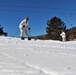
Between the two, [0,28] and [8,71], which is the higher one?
[0,28]

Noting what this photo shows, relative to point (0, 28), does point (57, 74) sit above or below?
below

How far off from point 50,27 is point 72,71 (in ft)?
263

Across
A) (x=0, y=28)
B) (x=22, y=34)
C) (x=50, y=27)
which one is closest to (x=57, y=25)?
(x=50, y=27)

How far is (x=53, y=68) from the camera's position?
4102mm

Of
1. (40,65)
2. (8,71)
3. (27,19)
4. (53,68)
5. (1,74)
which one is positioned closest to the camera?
(1,74)

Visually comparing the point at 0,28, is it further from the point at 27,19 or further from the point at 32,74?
the point at 32,74

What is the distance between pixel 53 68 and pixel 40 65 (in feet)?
1.09

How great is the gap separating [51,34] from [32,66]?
77.0 m

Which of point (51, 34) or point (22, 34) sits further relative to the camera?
point (51, 34)

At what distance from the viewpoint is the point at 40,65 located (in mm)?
4379

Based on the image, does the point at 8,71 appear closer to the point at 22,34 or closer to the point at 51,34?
the point at 22,34

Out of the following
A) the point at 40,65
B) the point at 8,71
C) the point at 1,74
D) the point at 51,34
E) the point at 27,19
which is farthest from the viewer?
the point at 51,34

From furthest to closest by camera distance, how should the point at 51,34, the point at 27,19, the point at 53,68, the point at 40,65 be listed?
1. the point at 51,34
2. the point at 27,19
3. the point at 40,65
4. the point at 53,68

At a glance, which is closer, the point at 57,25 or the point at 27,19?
the point at 27,19
